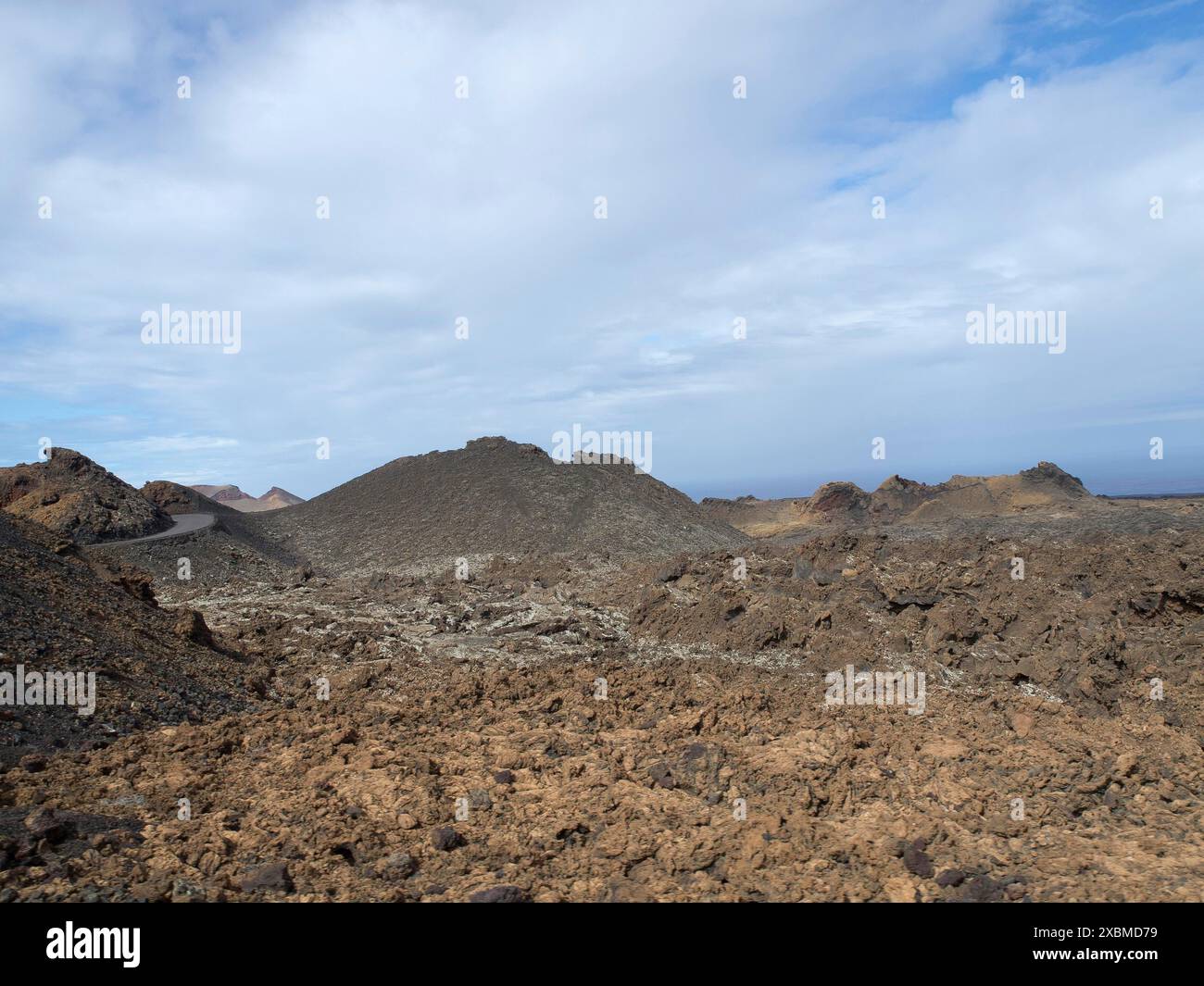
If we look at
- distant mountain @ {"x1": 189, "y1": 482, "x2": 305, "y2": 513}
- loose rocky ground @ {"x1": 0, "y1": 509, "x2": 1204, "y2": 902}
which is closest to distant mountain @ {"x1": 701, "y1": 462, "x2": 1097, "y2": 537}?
loose rocky ground @ {"x1": 0, "y1": 509, "x2": 1204, "y2": 902}

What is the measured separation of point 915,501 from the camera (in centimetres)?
4531

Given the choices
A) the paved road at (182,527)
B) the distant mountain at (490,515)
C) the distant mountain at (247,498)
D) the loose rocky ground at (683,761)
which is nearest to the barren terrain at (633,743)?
the loose rocky ground at (683,761)

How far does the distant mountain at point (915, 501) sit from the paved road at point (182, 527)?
22.9 metres

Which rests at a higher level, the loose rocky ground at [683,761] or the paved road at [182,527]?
the paved road at [182,527]

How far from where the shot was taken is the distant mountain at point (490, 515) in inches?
1094

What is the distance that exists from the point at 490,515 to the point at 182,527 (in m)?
11.3

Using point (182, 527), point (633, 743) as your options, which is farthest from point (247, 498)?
point (633, 743)

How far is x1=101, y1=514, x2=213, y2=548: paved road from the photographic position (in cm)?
2561

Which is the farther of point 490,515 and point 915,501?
point 915,501

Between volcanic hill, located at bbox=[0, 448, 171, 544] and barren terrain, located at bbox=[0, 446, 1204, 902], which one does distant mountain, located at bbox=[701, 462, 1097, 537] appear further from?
volcanic hill, located at bbox=[0, 448, 171, 544]

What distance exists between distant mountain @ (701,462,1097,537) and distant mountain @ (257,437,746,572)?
863 cm

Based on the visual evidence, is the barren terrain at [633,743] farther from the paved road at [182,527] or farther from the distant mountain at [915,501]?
the distant mountain at [915,501]

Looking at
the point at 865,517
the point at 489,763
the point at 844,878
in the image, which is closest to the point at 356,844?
the point at 489,763

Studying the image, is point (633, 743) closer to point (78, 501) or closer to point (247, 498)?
point (78, 501)
